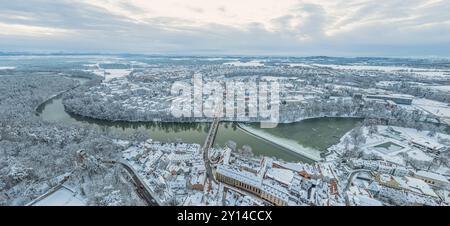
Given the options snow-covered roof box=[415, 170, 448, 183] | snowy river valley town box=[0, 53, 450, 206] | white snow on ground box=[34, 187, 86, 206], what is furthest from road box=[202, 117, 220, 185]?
snow-covered roof box=[415, 170, 448, 183]

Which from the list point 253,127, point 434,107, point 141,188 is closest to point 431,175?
point 253,127

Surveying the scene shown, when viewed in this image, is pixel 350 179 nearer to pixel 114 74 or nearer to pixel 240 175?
pixel 240 175

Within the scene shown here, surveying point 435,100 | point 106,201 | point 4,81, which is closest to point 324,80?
point 435,100

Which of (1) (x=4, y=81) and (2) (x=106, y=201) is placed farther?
(1) (x=4, y=81)

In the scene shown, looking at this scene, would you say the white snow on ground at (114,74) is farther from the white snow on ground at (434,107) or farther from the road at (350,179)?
the white snow on ground at (434,107)

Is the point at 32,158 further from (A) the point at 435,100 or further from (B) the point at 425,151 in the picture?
(A) the point at 435,100

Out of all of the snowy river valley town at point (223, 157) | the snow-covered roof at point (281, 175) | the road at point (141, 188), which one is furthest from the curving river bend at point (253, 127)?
the road at point (141, 188)
